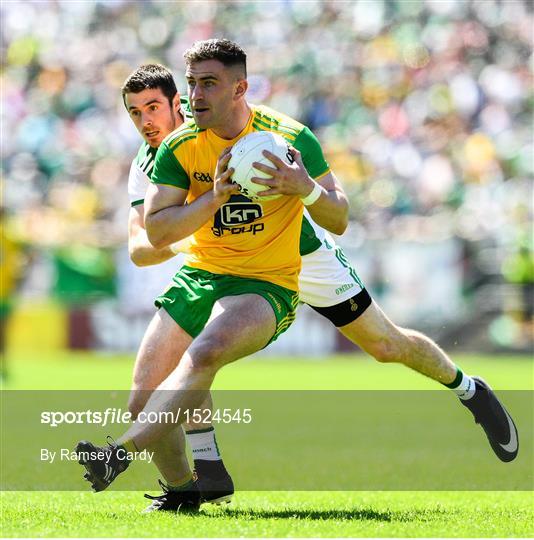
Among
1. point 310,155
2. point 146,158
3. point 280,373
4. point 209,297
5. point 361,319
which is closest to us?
point 310,155

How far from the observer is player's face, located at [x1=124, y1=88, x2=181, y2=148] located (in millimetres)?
7211

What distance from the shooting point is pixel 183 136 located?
655 centimetres

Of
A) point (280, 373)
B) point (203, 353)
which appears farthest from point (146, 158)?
point (280, 373)

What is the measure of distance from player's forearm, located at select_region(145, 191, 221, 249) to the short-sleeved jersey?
20cm

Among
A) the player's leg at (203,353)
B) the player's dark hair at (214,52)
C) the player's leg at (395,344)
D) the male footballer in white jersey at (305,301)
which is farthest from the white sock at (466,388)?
the player's dark hair at (214,52)

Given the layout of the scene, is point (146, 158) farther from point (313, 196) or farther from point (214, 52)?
point (313, 196)

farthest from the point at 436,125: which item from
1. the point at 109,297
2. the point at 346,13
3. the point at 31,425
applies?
the point at 31,425

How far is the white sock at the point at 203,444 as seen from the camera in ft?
23.5

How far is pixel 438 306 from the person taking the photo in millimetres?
19156

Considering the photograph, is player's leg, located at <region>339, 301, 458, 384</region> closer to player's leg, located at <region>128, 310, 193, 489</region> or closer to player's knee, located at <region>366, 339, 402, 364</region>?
player's knee, located at <region>366, 339, 402, 364</region>

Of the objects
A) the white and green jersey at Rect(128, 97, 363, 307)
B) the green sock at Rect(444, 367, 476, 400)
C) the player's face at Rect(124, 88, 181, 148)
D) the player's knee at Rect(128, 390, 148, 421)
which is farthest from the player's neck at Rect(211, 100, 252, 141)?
the green sock at Rect(444, 367, 476, 400)

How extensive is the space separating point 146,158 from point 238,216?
97 cm

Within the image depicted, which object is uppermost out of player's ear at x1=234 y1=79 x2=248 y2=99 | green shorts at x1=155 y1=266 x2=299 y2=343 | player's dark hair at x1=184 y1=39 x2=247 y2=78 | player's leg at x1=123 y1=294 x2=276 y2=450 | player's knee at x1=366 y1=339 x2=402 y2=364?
player's dark hair at x1=184 y1=39 x2=247 y2=78

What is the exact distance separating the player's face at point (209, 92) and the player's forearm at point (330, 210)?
697mm
